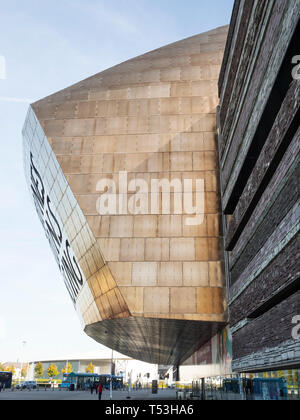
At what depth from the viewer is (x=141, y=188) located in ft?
82.3

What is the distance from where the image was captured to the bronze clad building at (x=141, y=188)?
22.8m

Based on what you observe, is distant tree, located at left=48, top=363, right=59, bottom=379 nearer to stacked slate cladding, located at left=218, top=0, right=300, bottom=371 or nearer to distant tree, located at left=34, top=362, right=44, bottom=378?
distant tree, located at left=34, top=362, right=44, bottom=378

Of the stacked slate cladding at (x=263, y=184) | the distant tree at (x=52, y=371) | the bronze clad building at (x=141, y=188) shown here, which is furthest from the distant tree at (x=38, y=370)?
the stacked slate cladding at (x=263, y=184)

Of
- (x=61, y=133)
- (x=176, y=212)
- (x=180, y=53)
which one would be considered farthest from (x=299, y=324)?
(x=180, y=53)

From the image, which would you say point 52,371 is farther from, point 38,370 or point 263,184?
point 263,184

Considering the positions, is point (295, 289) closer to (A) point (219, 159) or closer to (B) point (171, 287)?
(B) point (171, 287)

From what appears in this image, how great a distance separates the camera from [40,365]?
132 metres

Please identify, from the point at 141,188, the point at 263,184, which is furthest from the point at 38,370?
the point at 263,184

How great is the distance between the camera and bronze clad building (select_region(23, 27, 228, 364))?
2283 cm

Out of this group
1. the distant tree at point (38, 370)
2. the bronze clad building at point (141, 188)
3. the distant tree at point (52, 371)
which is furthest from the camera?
the distant tree at point (38, 370)

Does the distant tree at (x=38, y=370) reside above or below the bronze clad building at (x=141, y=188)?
below

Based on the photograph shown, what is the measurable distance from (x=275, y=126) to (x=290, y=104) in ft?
5.70

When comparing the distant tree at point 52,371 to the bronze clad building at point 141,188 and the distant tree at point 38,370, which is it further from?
the bronze clad building at point 141,188

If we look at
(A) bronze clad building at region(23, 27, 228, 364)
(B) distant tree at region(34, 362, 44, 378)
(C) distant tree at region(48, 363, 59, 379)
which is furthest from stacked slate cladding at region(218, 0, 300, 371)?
(B) distant tree at region(34, 362, 44, 378)
